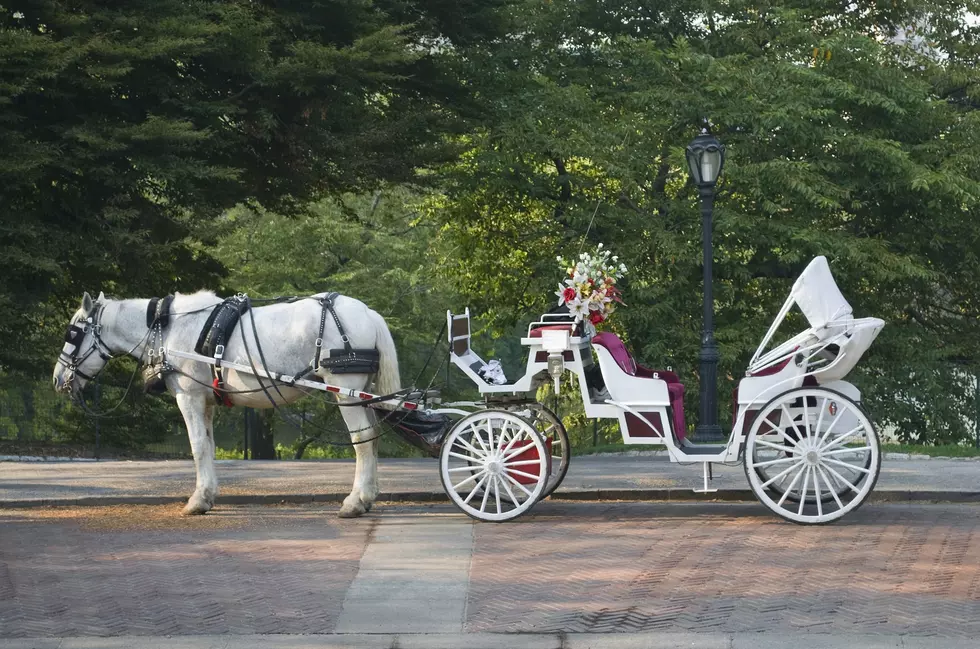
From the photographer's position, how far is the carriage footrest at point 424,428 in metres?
11.8

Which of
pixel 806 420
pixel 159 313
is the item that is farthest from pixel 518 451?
pixel 159 313

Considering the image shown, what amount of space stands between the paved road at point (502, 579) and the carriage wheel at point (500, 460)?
0.20 metres

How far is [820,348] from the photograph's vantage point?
1098 centimetres

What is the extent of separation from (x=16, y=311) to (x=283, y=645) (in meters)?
12.2

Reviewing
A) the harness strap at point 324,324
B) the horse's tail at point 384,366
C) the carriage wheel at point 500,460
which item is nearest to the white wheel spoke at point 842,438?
the carriage wheel at point 500,460

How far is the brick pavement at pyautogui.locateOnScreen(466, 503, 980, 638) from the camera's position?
25.3ft

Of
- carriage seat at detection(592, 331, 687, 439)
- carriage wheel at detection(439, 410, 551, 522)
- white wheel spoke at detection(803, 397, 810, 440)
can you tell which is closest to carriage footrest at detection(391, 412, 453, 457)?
carriage wheel at detection(439, 410, 551, 522)

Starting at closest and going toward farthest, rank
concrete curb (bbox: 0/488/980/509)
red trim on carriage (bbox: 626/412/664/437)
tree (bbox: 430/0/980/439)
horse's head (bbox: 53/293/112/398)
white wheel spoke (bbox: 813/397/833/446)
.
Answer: white wheel spoke (bbox: 813/397/833/446)
red trim on carriage (bbox: 626/412/664/437)
horse's head (bbox: 53/293/112/398)
concrete curb (bbox: 0/488/980/509)
tree (bbox: 430/0/980/439)

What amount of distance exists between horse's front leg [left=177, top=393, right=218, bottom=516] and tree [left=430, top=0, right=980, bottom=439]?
11738mm

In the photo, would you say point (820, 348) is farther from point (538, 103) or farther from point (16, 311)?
point (538, 103)

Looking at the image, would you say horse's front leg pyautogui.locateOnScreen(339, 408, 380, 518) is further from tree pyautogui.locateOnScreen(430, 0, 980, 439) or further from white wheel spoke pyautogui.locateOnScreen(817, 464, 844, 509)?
tree pyautogui.locateOnScreen(430, 0, 980, 439)

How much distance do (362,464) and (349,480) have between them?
2.65 m

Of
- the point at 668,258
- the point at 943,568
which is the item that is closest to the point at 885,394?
the point at 668,258

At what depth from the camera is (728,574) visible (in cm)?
895
